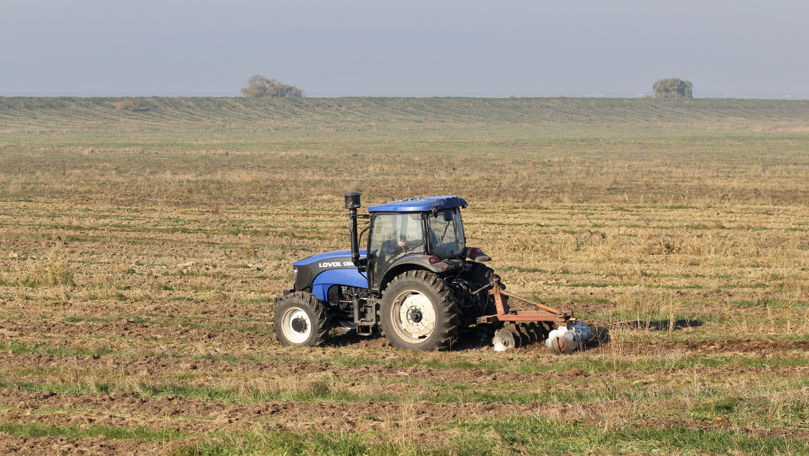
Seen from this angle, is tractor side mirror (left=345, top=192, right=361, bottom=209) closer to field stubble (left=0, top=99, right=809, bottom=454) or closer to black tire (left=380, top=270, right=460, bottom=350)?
black tire (left=380, top=270, right=460, bottom=350)

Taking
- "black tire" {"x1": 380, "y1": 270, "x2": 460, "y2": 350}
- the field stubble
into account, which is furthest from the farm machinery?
the field stubble

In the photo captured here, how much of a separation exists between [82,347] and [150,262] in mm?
7538

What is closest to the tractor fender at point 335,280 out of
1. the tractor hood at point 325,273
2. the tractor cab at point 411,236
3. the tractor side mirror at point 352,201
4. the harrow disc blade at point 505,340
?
the tractor hood at point 325,273

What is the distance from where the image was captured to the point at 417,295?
11594 millimetres

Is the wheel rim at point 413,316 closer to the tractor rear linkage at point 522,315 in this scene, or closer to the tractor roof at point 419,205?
the tractor rear linkage at point 522,315

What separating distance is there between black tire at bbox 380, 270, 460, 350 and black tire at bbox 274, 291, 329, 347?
0.95m

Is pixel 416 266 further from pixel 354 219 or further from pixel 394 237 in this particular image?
pixel 354 219

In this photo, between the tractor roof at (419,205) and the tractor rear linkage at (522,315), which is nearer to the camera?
the tractor rear linkage at (522,315)

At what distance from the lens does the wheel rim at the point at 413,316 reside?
1160 cm

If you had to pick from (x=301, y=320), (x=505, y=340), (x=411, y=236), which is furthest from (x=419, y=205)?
(x=301, y=320)

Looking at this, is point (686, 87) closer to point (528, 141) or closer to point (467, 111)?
point (467, 111)

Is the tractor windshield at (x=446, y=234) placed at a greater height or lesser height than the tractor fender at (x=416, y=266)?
greater

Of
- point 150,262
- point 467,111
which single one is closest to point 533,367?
point 150,262

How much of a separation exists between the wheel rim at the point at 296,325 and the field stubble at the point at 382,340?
363 millimetres
